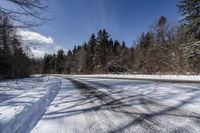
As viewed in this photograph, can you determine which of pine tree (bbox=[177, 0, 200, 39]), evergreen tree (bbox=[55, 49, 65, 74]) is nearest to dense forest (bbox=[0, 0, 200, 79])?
pine tree (bbox=[177, 0, 200, 39])

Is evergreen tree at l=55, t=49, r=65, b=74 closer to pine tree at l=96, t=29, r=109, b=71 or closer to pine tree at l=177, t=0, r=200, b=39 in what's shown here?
pine tree at l=96, t=29, r=109, b=71

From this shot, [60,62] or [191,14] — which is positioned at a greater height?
[191,14]

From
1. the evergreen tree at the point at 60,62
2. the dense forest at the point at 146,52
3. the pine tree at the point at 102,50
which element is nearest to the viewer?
the dense forest at the point at 146,52

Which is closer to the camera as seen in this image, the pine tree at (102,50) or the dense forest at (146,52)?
the dense forest at (146,52)

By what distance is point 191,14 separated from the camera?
24125mm

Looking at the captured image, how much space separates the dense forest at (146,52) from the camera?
22.9 m

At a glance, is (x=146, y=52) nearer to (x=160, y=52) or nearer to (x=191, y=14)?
(x=160, y=52)

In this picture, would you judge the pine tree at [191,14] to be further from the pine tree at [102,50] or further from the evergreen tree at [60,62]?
the evergreen tree at [60,62]

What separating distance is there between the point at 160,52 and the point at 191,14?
15.6 metres

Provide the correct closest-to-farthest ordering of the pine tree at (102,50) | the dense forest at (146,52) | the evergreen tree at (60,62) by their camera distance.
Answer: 1. the dense forest at (146,52)
2. the pine tree at (102,50)
3. the evergreen tree at (60,62)

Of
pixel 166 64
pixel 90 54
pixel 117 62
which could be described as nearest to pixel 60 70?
pixel 90 54

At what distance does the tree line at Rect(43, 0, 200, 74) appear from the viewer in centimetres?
2358

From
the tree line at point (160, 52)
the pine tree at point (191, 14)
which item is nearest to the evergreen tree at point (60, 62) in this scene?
the tree line at point (160, 52)

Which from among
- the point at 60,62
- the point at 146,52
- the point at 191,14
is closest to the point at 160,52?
the point at 146,52
